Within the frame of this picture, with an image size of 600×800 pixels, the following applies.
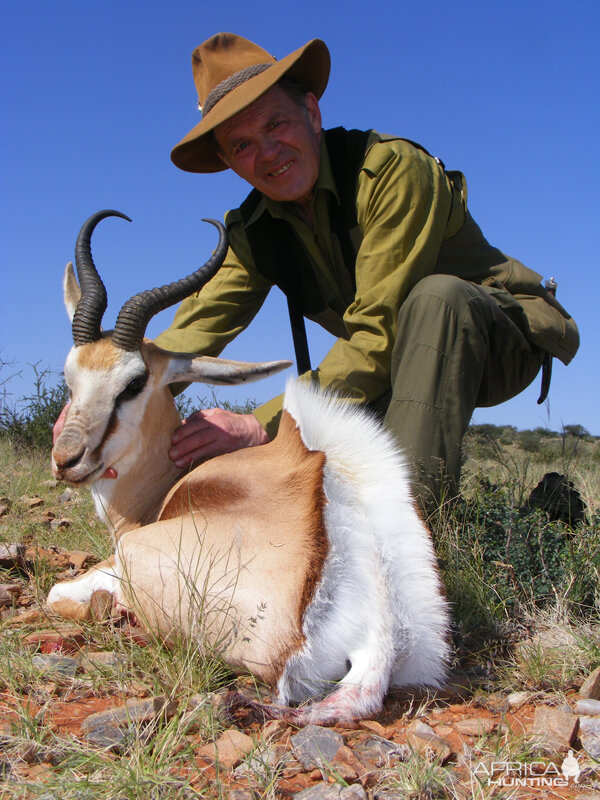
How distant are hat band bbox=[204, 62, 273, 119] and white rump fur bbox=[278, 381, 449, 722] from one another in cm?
284

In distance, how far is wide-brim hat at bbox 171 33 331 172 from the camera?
450cm

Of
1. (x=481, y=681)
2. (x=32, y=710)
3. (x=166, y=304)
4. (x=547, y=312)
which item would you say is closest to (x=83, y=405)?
(x=166, y=304)

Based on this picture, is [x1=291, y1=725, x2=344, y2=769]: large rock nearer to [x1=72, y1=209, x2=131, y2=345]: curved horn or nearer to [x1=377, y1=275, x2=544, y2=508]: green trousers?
[x1=377, y1=275, x2=544, y2=508]: green trousers

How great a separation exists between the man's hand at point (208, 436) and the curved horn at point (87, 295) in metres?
0.68

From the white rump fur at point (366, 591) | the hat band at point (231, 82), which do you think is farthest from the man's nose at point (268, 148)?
the white rump fur at point (366, 591)

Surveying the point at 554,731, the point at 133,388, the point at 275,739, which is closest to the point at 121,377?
the point at 133,388

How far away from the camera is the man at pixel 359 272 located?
12.8 ft

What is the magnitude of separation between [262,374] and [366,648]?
1.76 meters

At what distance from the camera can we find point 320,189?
4672mm

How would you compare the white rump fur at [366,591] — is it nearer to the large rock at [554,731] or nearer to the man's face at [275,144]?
the large rock at [554,731]

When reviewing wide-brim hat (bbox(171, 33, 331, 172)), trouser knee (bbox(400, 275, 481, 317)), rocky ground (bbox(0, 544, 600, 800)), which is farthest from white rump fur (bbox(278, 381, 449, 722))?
wide-brim hat (bbox(171, 33, 331, 172))

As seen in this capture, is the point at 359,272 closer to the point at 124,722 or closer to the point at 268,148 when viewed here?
the point at 268,148

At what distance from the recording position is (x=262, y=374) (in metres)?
3.77

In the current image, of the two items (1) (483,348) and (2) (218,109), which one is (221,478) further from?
(2) (218,109)
